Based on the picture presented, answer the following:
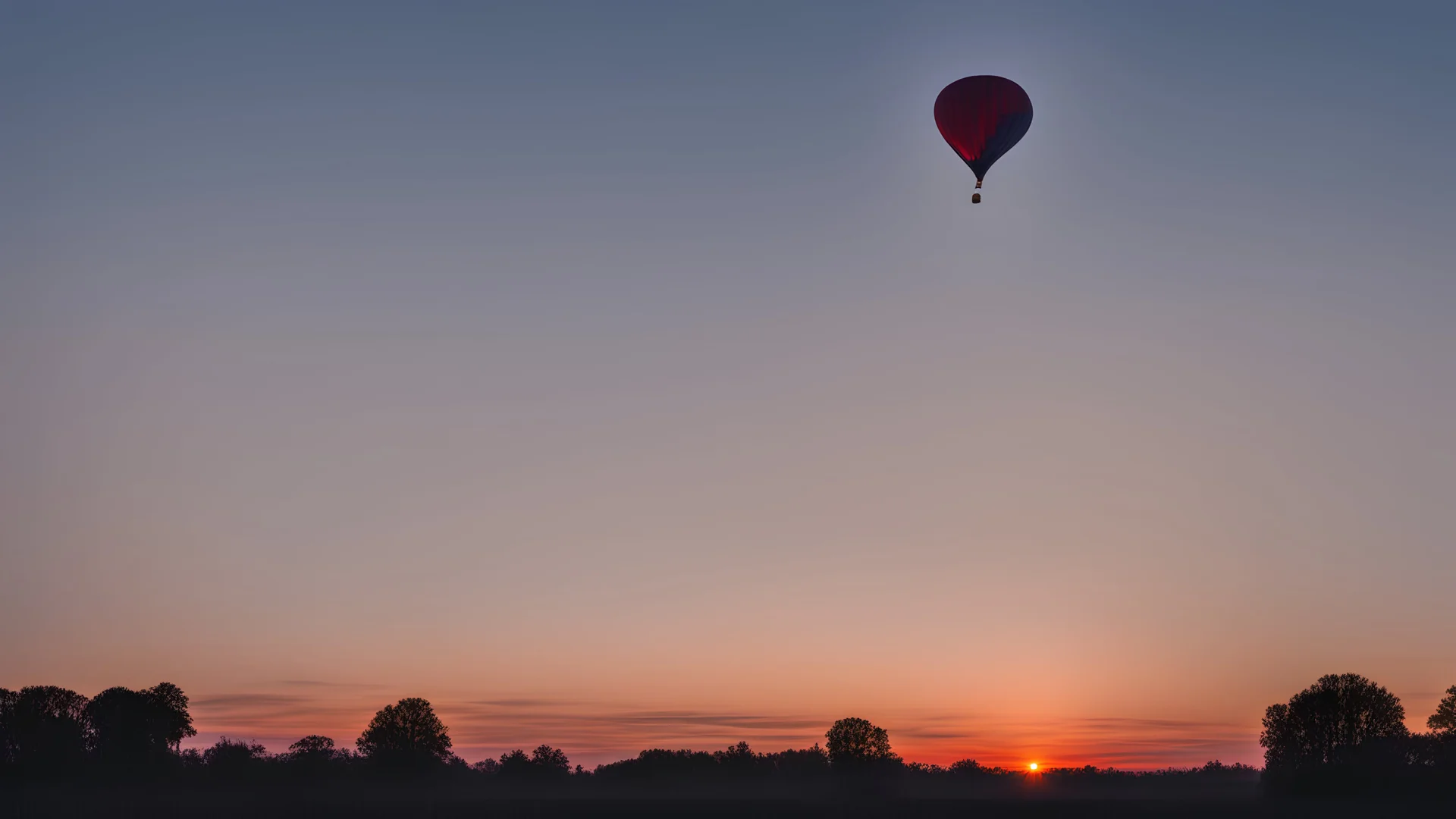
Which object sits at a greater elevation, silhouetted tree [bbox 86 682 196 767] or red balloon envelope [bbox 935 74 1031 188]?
red balloon envelope [bbox 935 74 1031 188]

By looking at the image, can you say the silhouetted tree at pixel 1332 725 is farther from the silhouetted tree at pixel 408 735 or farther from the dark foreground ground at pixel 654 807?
the silhouetted tree at pixel 408 735

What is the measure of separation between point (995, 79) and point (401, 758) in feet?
412

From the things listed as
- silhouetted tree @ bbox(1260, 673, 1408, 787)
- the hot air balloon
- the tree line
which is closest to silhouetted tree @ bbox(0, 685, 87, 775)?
the tree line

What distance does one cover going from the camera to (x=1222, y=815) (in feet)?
341

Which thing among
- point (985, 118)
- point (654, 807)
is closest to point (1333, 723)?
point (654, 807)

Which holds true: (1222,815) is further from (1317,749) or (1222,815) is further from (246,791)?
(246,791)

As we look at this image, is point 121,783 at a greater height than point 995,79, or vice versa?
point 995,79

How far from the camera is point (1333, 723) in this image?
154 metres

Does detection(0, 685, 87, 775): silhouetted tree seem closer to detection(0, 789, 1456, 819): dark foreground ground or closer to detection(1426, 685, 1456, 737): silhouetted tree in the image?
detection(0, 789, 1456, 819): dark foreground ground

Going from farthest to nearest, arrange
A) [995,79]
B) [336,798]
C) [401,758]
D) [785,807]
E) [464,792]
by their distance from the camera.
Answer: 1. [401,758]
2. [464,792]
3. [336,798]
4. [785,807]
5. [995,79]

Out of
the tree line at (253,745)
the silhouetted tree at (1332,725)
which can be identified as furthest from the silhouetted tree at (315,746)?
the silhouetted tree at (1332,725)

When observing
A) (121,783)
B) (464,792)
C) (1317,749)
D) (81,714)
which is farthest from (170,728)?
(1317,749)

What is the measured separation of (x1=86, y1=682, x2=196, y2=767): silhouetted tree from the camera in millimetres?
156250

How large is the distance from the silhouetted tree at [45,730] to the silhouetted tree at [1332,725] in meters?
139
